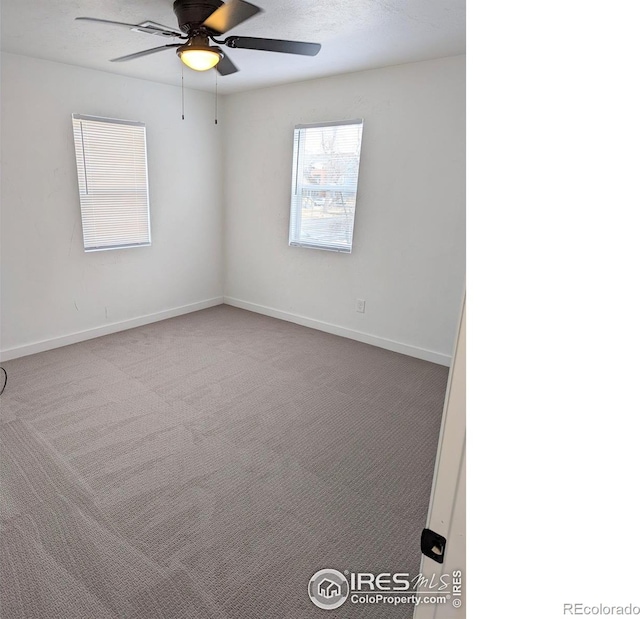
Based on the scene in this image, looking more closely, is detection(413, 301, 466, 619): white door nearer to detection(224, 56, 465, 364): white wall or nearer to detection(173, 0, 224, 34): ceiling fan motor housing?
detection(173, 0, 224, 34): ceiling fan motor housing

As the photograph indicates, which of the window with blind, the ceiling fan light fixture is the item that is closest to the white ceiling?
the ceiling fan light fixture

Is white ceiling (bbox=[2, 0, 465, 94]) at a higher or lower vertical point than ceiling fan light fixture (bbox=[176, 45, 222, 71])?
higher

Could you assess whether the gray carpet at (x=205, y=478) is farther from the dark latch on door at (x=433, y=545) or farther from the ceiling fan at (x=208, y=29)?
the ceiling fan at (x=208, y=29)

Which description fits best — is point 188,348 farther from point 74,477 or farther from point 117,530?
point 117,530

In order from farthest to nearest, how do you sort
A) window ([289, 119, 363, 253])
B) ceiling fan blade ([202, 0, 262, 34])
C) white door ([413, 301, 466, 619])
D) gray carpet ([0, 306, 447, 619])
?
window ([289, 119, 363, 253]), ceiling fan blade ([202, 0, 262, 34]), gray carpet ([0, 306, 447, 619]), white door ([413, 301, 466, 619])

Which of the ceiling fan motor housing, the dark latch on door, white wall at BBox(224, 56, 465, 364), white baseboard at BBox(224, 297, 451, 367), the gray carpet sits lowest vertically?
the gray carpet

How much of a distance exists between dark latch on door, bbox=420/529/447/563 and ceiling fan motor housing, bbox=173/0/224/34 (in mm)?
2415

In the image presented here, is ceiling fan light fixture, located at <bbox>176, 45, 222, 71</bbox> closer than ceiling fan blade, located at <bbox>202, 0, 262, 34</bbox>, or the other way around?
ceiling fan blade, located at <bbox>202, 0, 262, 34</bbox>

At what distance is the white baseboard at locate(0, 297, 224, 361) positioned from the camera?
3742 millimetres

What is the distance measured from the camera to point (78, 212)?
393cm

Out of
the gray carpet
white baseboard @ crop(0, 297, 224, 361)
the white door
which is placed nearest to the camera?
the white door

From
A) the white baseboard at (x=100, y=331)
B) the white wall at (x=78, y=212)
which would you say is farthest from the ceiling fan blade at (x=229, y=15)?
the white baseboard at (x=100, y=331)
